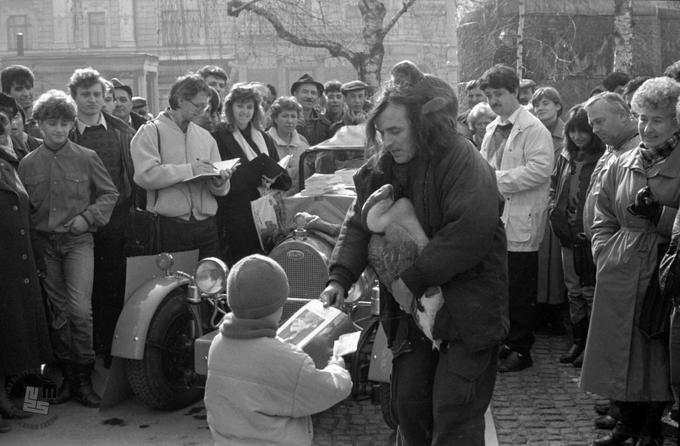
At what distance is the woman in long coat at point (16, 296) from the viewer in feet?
21.2

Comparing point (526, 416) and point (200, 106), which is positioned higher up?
point (200, 106)

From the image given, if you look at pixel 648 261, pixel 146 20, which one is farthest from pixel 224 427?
pixel 146 20

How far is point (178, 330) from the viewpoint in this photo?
6.82 m

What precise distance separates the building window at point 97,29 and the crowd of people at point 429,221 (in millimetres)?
47019

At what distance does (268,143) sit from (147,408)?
248 cm

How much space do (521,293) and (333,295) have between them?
353 cm

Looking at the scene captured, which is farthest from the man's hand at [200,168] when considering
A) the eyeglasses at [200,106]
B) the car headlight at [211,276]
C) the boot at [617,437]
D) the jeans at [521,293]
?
the boot at [617,437]

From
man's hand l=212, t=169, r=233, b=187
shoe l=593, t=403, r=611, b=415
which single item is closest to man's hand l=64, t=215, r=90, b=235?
man's hand l=212, t=169, r=233, b=187

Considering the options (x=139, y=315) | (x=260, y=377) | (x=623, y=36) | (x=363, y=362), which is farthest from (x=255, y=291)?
(x=623, y=36)

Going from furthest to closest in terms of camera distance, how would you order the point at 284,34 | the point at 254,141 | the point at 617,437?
the point at 284,34
the point at 254,141
the point at 617,437

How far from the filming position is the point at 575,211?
763 cm

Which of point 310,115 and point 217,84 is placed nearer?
point 217,84

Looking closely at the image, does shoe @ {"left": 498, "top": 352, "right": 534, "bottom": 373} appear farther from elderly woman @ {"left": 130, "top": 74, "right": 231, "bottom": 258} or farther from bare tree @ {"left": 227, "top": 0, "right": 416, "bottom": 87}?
bare tree @ {"left": 227, "top": 0, "right": 416, "bottom": 87}

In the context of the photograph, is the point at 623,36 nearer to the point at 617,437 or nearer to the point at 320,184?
the point at 320,184
